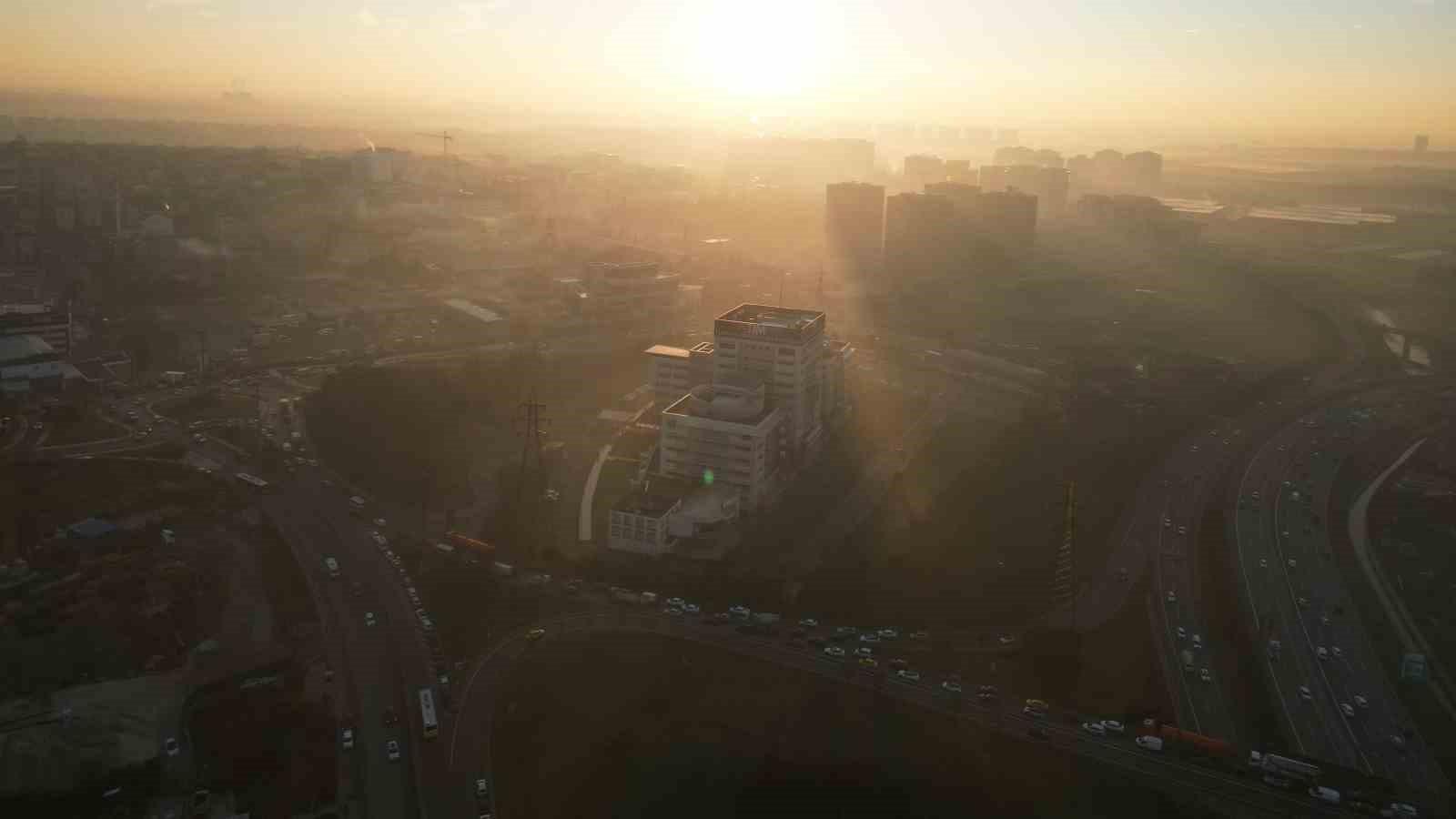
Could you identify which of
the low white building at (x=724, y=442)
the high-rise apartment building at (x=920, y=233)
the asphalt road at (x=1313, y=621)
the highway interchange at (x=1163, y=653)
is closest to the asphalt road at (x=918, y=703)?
the highway interchange at (x=1163, y=653)

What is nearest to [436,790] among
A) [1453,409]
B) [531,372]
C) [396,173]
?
[531,372]

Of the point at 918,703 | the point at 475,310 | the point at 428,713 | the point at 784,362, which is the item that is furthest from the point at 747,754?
the point at 475,310

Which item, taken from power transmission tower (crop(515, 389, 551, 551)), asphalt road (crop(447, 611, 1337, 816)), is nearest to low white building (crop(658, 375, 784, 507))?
power transmission tower (crop(515, 389, 551, 551))

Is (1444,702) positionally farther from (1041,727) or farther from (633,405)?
(633,405)

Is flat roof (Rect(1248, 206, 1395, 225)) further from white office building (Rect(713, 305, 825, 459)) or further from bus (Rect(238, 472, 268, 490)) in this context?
bus (Rect(238, 472, 268, 490))

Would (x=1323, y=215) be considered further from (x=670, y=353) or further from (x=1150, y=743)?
(x=1150, y=743)
